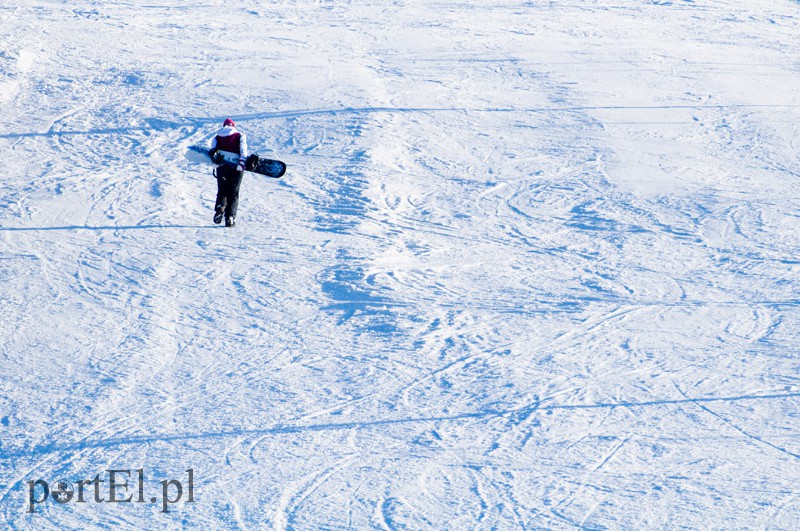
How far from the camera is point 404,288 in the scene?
8.81m

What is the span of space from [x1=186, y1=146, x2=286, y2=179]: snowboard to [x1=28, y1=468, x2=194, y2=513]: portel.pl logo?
430 centimetres

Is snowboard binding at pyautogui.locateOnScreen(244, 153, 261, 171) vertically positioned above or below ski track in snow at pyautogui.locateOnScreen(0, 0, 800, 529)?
above

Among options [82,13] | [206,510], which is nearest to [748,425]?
[206,510]

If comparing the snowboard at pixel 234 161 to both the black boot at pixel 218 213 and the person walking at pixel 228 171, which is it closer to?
the person walking at pixel 228 171

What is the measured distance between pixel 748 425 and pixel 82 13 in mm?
17007

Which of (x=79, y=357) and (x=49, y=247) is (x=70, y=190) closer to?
(x=49, y=247)

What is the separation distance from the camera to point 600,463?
605cm

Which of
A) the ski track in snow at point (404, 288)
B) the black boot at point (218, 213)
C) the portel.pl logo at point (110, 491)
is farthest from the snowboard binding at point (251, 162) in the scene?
the portel.pl logo at point (110, 491)

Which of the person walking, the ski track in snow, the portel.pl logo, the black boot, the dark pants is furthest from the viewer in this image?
the black boot

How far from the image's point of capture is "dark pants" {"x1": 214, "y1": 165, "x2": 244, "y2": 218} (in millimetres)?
9562

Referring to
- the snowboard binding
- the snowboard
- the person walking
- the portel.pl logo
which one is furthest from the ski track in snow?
the snowboard binding

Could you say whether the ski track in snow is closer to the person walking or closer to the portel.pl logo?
the portel.pl logo

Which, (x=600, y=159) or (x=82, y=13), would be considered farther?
(x=82, y=13)

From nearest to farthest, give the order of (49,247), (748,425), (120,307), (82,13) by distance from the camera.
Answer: (748,425) < (120,307) < (49,247) < (82,13)
